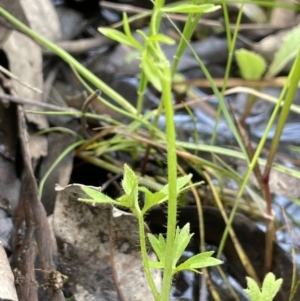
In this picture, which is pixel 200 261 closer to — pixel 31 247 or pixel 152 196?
pixel 152 196

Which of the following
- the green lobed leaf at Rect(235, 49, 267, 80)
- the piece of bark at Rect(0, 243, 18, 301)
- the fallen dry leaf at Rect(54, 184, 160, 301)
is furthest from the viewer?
the green lobed leaf at Rect(235, 49, 267, 80)

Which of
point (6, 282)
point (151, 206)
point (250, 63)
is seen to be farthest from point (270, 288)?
point (250, 63)

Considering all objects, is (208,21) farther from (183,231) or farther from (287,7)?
(183,231)

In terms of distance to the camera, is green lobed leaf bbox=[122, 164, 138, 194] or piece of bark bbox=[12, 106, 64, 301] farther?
piece of bark bbox=[12, 106, 64, 301]

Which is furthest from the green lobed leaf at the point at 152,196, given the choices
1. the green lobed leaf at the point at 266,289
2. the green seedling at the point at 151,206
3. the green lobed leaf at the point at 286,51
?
the green lobed leaf at the point at 286,51

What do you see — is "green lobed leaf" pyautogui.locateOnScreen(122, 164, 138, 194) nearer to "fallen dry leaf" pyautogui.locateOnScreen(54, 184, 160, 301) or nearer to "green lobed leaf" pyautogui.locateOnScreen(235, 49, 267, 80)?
"fallen dry leaf" pyautogui.locateOnScreen(54, 184, 160, 301)

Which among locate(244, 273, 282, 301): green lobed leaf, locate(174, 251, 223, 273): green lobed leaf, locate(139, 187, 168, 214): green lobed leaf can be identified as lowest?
locate(244, 273, 282, 301): green lobed leaf

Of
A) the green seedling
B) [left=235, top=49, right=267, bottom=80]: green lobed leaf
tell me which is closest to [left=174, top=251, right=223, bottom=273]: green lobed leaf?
the green seedling
